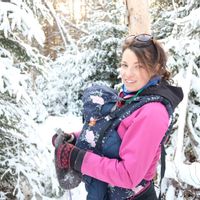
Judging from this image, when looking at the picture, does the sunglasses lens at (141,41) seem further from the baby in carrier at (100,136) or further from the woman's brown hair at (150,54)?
the baby in carrier at (100,136)

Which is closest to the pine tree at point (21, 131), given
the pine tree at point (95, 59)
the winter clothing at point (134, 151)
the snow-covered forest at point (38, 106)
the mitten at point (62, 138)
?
the snow-covered forest at point (38, 106)

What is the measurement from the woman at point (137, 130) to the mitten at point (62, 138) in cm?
5

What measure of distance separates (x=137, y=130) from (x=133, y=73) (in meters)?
0.34

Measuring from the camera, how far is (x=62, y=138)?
204cm

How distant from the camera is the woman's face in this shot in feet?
6.43

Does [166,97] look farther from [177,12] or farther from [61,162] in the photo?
[177,12]

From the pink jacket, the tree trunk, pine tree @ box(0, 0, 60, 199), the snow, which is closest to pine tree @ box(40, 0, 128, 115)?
the snow

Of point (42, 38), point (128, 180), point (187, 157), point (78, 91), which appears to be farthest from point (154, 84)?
point (78, 91)

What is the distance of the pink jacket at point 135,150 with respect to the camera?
5.77 feet

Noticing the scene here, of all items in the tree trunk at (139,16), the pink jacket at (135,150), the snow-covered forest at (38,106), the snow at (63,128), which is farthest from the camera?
the tree trunk at (139,16)

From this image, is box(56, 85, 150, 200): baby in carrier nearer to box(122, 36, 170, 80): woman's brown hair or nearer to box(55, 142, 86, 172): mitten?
box(55, 142, 86, 172): mitten

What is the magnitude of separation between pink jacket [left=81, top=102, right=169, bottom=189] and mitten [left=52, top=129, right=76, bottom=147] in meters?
0.21

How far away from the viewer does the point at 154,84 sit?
1977 millimetres

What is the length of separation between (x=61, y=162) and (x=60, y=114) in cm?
1202
